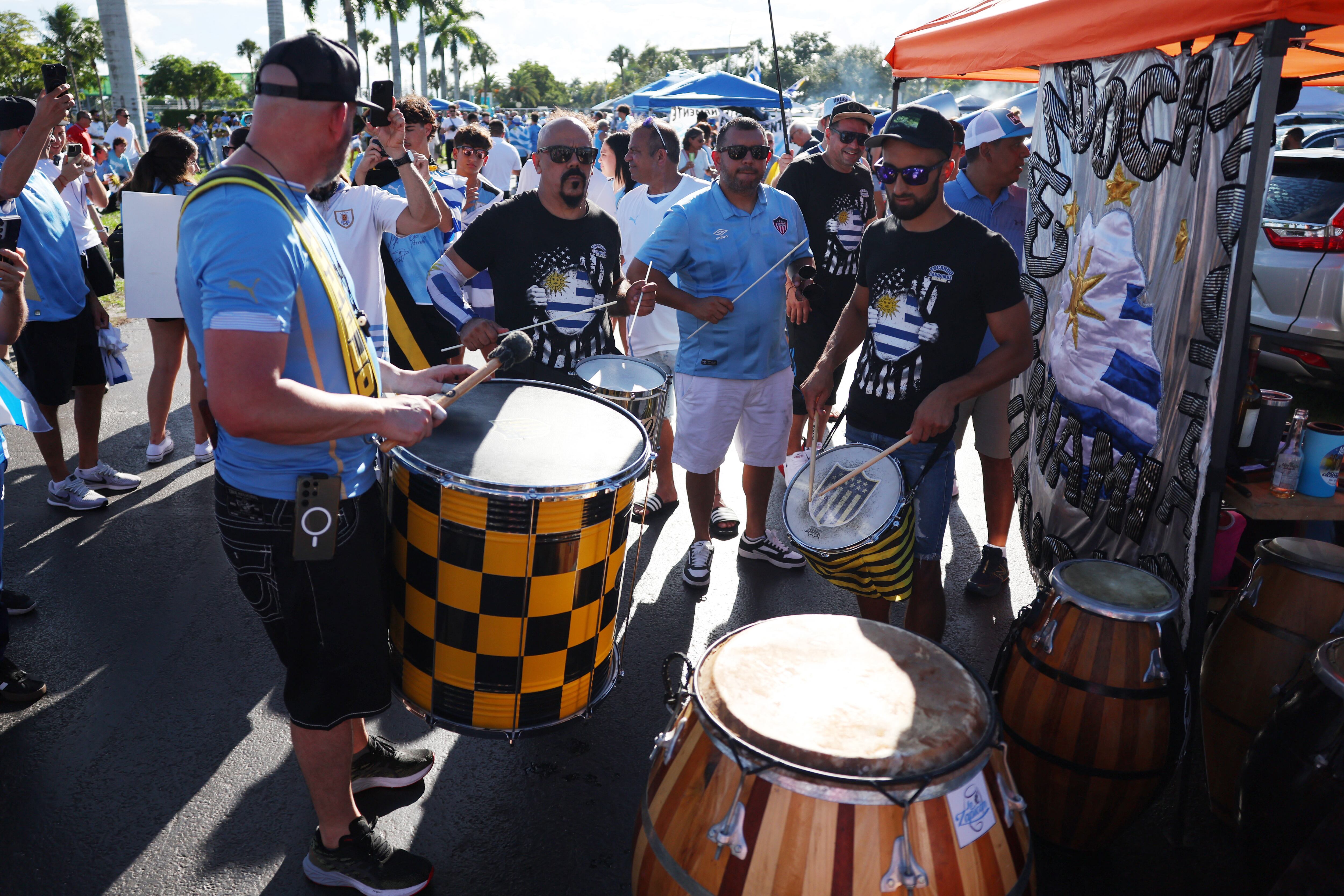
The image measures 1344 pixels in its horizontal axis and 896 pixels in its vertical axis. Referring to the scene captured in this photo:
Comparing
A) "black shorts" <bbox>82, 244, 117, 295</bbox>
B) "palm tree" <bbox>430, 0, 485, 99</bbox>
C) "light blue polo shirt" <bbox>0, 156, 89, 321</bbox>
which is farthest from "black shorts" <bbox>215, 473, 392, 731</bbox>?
"palm tree" <bbox>430, 0, 485, 99</bbox>

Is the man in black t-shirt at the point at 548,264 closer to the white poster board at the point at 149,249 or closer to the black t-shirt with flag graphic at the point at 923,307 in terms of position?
the black t-shirt with flag graphic at the point at 923,307

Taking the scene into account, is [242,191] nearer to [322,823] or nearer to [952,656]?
[322,823]

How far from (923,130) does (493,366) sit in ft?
5.76

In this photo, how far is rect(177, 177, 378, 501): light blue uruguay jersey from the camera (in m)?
1.72

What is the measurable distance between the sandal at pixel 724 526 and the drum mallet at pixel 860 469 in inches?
70.4

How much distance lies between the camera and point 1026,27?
3158mm

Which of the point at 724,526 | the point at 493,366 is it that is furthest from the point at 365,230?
the point at 493,366

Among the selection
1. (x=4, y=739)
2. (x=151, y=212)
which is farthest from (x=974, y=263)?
(x=151, y=212)

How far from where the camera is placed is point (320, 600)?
6.89ft

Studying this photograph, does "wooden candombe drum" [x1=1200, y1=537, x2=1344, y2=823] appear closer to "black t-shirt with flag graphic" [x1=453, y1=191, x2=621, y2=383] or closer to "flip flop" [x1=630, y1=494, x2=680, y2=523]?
"black t-shirt with flag graphic" [x1=453, y1=191, x2=621, y2=383]

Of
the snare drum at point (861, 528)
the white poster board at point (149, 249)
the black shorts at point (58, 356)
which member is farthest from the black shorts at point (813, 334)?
the black shorts at point (58, 356)

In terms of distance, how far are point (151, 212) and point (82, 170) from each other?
1.93m

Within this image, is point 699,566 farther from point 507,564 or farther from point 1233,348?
point 1233,348

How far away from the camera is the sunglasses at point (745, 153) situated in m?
3.99
